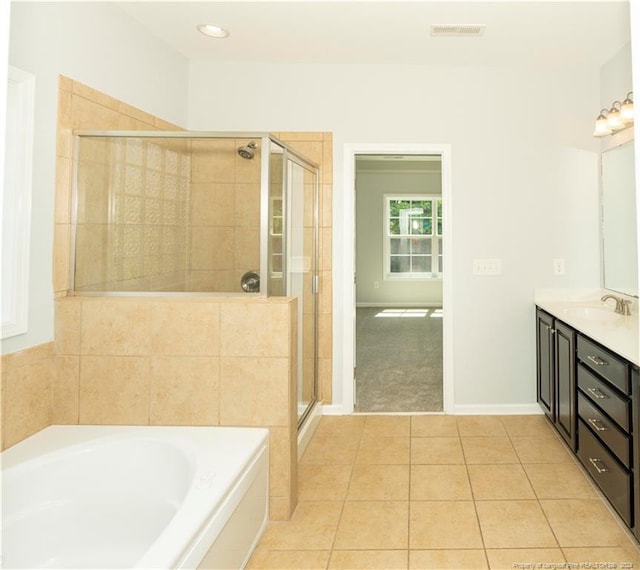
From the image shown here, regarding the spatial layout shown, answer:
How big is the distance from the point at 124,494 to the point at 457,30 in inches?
120

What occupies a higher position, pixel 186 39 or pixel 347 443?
pixel 186 39

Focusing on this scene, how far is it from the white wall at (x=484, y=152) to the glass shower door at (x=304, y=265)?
23 centimetres

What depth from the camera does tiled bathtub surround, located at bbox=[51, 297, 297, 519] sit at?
81.1 inches

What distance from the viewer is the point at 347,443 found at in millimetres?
2924

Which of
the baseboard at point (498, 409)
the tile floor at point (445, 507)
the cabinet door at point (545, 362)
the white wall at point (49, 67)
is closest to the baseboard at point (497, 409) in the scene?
the baseboard at point (498, 409)

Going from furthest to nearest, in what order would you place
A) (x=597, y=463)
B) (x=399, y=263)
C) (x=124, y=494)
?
1. (x=399, y=263)
2. (x=597, y=463)
3. (x=124, y=494)

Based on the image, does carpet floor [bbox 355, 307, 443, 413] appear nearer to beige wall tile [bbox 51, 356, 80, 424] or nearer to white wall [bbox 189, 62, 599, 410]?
white wall [bbox 189, 62, 599, 410]

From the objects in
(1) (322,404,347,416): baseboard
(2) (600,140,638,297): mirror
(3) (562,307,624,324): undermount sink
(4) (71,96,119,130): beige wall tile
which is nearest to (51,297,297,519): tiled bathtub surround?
(4) (71,96,119,130): beige wall tile

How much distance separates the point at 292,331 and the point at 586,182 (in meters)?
2.60

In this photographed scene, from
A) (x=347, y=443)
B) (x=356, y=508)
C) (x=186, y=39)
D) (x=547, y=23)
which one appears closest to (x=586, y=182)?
(x=547, y=23)

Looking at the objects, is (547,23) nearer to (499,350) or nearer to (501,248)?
(501,248)

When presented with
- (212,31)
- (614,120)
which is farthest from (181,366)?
(614,120)

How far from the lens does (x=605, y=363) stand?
2.08 metres

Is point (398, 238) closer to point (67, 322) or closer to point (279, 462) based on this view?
point (279, 462)
